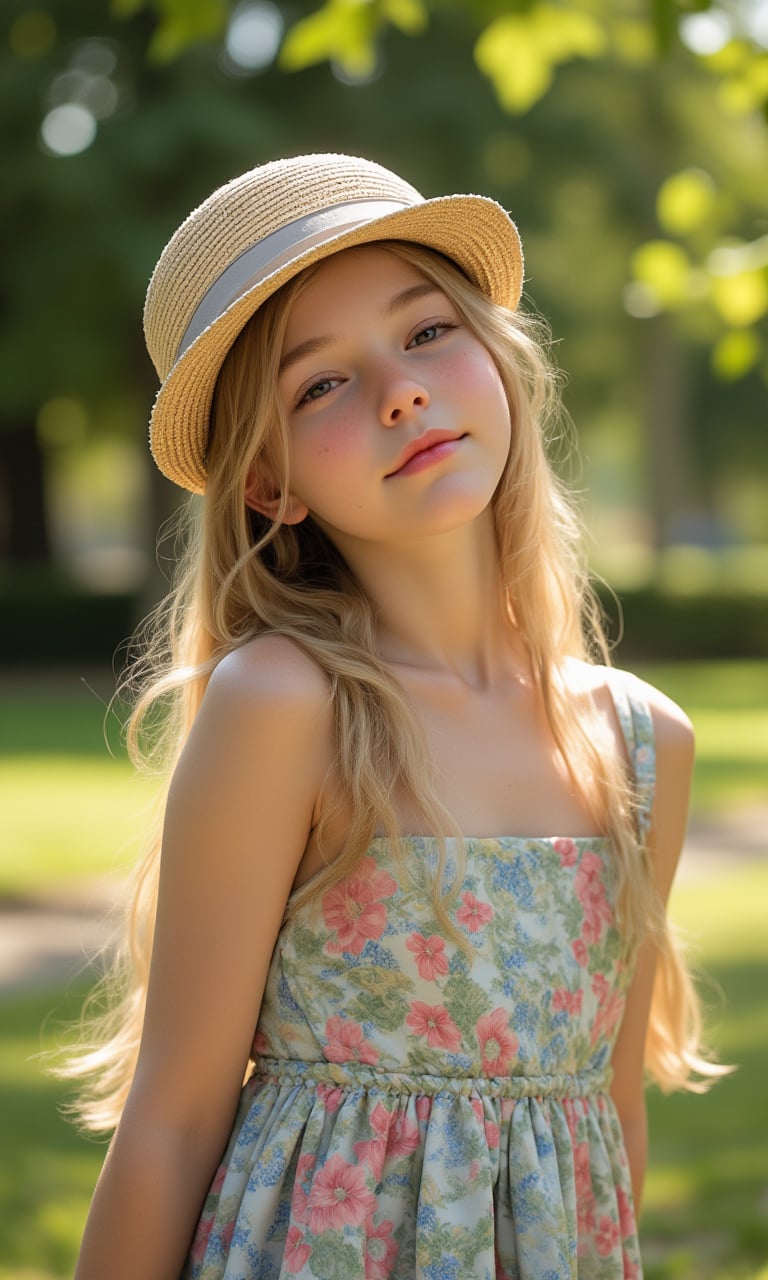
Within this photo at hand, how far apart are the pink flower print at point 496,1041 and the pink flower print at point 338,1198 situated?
198mm

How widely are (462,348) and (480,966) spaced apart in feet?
2.57

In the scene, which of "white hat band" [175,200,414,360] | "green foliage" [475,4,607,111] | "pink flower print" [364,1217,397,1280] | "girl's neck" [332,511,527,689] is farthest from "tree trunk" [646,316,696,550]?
"pink flower print" [364,1217,397,1280]

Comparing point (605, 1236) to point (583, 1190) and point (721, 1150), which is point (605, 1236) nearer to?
point (583, 1190)

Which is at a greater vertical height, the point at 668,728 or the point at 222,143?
the point at 222,143

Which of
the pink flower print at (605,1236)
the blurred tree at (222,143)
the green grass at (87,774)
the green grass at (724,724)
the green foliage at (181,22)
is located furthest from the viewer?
the blurred tree at (222,143)

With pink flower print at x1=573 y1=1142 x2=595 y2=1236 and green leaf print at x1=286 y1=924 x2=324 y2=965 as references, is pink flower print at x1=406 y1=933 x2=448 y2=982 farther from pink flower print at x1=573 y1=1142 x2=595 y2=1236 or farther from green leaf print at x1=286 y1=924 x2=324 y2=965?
pink flower print at x1=573 y1=1142 x2=595 y2=1236

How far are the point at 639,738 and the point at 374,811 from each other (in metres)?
0.48

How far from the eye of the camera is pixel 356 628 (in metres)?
2.06

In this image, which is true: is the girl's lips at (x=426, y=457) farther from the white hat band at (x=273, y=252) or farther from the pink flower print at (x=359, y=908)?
the pink flower print at (x=359, y=908)

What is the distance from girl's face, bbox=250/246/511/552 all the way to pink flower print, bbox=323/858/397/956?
16.9 inches

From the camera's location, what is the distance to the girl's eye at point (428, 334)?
6.65ft


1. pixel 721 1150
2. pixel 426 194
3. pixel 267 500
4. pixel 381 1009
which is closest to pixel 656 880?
pixel 381 1009

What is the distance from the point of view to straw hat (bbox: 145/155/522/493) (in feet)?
6.38

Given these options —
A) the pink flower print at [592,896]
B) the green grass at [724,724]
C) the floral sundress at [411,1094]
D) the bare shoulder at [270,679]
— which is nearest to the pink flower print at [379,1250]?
the floral sundress at [411,1094]
